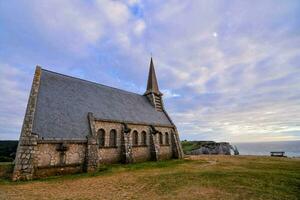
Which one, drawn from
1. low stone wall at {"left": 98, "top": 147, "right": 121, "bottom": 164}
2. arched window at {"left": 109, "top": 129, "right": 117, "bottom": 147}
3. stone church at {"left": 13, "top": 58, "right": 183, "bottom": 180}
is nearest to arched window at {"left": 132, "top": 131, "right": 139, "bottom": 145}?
stone church at {"left": 13, "top": 58, "right": 183, "bottom": 180}

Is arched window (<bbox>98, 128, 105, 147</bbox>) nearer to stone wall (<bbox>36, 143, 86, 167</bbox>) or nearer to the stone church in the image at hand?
the stone church

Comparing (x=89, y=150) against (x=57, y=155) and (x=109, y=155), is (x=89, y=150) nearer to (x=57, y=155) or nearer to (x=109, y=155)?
(x=57, y=155)

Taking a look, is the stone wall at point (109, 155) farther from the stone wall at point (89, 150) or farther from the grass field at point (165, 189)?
the grass field at point (165, 189)

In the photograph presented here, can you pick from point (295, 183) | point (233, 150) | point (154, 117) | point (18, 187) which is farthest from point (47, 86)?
point (233, 150)

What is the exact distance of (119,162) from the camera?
1928 cm

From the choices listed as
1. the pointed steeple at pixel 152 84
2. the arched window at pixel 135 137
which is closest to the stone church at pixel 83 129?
the arched window at pixel 135 137

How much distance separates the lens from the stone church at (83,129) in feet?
44.6

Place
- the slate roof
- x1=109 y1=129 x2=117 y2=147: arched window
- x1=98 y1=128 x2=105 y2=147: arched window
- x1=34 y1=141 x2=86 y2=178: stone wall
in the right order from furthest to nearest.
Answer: x1=109 y1=129 x2=117 y2=147: arched window → x1=98 y1=128 x2=105 y2=147: arched window → the slate roof → x1=34 y1=141 x2=86 y2=178: stone wall

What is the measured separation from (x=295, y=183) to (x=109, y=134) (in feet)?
→ 48.7

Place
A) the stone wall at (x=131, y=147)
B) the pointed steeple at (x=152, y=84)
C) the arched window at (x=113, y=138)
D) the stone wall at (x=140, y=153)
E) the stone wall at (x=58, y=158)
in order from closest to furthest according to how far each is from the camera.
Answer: the stone wall at (x=58, y=158), the stone wall at (x=131, y=147), the arched window at (x=113, y=138), the stone wall at (x=140, y=153), the pointed steeple at (x=152, y=84)

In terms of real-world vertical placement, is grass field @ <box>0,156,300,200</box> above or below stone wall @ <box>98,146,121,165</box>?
below

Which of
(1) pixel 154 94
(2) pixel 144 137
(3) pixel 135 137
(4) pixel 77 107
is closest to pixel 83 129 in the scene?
(4) pixel 77 107

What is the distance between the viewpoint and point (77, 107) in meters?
18.3

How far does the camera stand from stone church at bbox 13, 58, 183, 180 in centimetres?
1360
